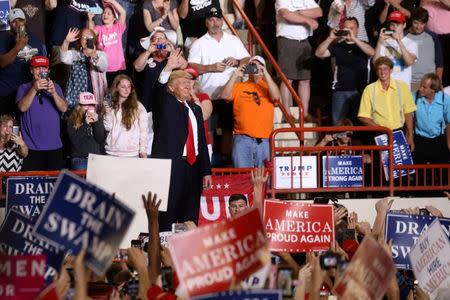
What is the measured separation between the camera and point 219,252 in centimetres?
545

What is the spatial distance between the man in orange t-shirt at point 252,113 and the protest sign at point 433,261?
524cm

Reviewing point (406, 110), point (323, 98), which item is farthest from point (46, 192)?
point (323, 98)

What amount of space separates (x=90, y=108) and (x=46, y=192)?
2.77m

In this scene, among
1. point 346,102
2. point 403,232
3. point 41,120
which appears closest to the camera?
point 403,232

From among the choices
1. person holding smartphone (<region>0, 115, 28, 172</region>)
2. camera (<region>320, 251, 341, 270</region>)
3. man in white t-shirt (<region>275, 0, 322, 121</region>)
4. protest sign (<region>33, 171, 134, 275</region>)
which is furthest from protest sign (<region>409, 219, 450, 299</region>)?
man in white t-shirt (<region>275, 0, 322, 121</region>)

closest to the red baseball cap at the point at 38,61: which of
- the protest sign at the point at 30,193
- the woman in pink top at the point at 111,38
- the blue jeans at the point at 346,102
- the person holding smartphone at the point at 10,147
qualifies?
the person holding smartphone at the point at 10,147

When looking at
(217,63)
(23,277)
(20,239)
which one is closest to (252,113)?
(217,63)

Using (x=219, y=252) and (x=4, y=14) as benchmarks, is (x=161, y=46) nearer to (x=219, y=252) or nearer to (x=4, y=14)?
(x=4, y=14)

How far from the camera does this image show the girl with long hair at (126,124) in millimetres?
10961

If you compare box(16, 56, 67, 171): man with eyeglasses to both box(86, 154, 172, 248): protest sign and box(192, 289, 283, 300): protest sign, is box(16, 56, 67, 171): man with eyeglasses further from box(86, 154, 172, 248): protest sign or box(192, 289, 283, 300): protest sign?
box(192, 289, 283, 300): protest sign

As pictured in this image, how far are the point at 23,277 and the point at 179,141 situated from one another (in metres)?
4.67

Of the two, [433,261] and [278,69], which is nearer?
[433,261]

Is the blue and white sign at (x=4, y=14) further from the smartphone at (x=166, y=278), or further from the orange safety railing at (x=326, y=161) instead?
the smartphone at (x=166, y=278)

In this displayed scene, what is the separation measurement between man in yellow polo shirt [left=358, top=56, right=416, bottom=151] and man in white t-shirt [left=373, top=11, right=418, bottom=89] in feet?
1.97
